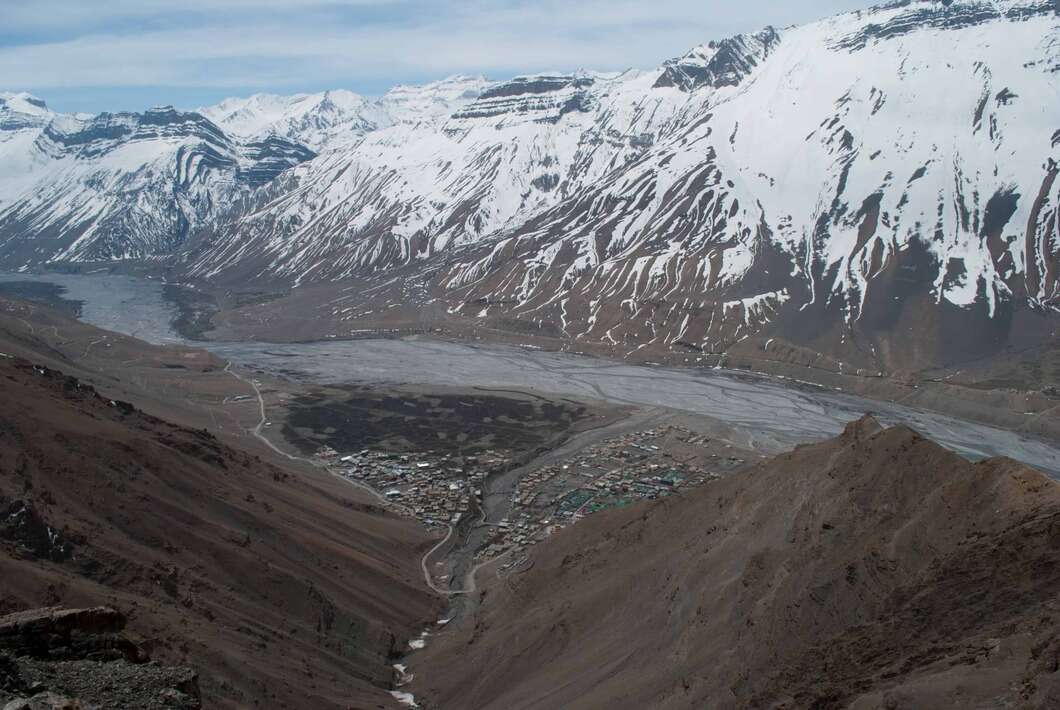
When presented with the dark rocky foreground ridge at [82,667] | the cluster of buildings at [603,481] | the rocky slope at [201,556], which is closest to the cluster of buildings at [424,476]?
the cluster of buildings at [603,481]

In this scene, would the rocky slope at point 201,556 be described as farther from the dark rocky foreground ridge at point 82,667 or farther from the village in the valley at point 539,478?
the dark rocky foreground ridge at point 82,667

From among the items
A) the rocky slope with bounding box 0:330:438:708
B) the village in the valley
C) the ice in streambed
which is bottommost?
the village in the valley

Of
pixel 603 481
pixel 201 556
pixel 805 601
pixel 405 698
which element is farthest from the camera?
pixel 603 481

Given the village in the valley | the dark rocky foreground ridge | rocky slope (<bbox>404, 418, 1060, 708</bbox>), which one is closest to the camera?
the dark rocky foreground ridge

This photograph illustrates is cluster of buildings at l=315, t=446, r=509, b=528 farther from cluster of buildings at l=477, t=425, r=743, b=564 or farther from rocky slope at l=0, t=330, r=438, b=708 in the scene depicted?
rocky slope at l=0, t=330, r=438, b=708

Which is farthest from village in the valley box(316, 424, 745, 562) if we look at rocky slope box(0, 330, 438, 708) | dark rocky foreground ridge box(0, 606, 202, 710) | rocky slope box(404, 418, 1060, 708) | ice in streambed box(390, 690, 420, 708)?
dark rocky foreground ridge box(0, 606, 202, 710)

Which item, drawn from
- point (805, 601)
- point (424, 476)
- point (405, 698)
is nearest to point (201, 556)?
point (405, 698)

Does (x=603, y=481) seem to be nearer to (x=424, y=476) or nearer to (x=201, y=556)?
(x=424, y=476)
